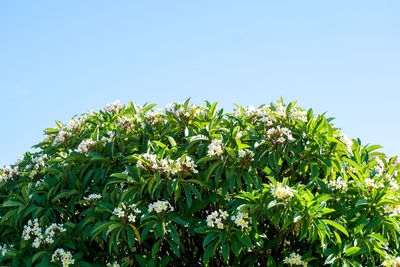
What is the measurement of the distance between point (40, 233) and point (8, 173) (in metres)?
1.21

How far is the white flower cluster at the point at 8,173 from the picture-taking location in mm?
4273

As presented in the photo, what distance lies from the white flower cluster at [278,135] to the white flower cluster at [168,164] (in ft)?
1.90

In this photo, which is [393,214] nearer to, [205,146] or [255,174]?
[255,174]

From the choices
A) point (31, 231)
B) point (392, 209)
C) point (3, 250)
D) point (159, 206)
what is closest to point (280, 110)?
point (392, 209)

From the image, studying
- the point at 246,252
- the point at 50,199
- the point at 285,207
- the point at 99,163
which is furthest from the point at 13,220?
the point at 285,207

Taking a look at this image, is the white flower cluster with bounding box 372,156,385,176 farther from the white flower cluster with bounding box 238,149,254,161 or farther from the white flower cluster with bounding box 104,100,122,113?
the white flower cluster with bounding box 104,100,122,113

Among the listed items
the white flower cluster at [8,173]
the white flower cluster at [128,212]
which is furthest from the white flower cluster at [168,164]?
the white flower cluster at [8,173]

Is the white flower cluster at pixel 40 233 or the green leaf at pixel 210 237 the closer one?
the green leaf at pixel 210 237

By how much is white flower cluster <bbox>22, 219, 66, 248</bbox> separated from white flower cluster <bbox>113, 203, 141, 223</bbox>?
55 centimetres

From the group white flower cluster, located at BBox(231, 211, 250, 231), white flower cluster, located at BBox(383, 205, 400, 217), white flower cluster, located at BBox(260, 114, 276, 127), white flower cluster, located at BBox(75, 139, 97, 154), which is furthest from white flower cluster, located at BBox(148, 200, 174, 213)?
white flower cluster, located at BBox(383, 205, 400, 217)

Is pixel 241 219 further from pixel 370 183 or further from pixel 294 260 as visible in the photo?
→ pixel 370 183

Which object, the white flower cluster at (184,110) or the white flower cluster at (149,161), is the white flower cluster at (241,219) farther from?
the white flower cluster at (184,110)

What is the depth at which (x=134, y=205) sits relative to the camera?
3.12 m

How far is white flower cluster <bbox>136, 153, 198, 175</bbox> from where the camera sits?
10.2 feet
